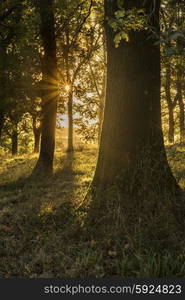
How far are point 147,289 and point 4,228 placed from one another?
346 cm

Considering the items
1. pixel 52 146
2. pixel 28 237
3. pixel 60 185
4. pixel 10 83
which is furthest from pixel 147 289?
pixel 10 83

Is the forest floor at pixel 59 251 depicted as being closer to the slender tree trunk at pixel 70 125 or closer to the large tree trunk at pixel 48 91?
the large tree trunk at pixel 48 91

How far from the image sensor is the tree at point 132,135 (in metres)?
5.49

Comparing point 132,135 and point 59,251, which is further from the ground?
point 132,135

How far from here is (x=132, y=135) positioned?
19.2ft

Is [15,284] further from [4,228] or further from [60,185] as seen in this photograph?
[60,185]

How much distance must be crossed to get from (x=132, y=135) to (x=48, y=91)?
281 inches

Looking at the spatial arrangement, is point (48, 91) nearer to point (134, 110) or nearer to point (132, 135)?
point (134, 110)

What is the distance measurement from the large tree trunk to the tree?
590 cm

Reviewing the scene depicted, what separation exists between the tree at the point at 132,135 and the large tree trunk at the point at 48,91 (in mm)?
5905

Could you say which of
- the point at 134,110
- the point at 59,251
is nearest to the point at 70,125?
the point at 134,110

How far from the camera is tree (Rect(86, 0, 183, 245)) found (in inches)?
216

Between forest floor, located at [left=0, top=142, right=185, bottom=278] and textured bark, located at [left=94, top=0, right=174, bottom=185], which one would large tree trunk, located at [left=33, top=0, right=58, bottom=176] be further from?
textured bark, located at [left=94, top=0, right=174, bottom=185]

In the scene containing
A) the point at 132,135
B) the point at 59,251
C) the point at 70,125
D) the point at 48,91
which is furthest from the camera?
the point at 70,125
